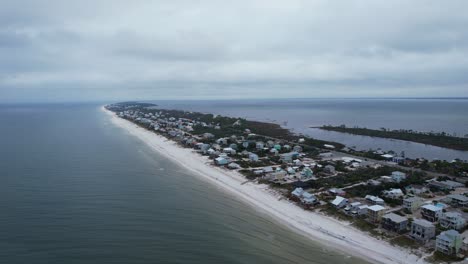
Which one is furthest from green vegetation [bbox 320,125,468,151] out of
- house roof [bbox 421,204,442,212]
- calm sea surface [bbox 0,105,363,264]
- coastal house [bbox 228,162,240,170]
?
calm sea surface [bbox 0,105,363,264]

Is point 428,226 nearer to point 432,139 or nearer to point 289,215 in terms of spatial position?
point 289,215

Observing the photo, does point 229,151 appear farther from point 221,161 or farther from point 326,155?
point 326,155

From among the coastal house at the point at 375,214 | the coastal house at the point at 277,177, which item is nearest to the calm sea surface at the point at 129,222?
the coastal house at the point at 375,214

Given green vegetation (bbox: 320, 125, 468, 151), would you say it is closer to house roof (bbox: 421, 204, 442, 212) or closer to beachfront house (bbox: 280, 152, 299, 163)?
beachfront house (bbox: 280, 152, 299, 163)

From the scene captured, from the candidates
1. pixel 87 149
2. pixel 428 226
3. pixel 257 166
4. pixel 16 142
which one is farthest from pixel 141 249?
pixel 16 142

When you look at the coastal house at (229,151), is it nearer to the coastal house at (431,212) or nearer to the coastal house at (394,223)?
the coastal house at (394,223)
